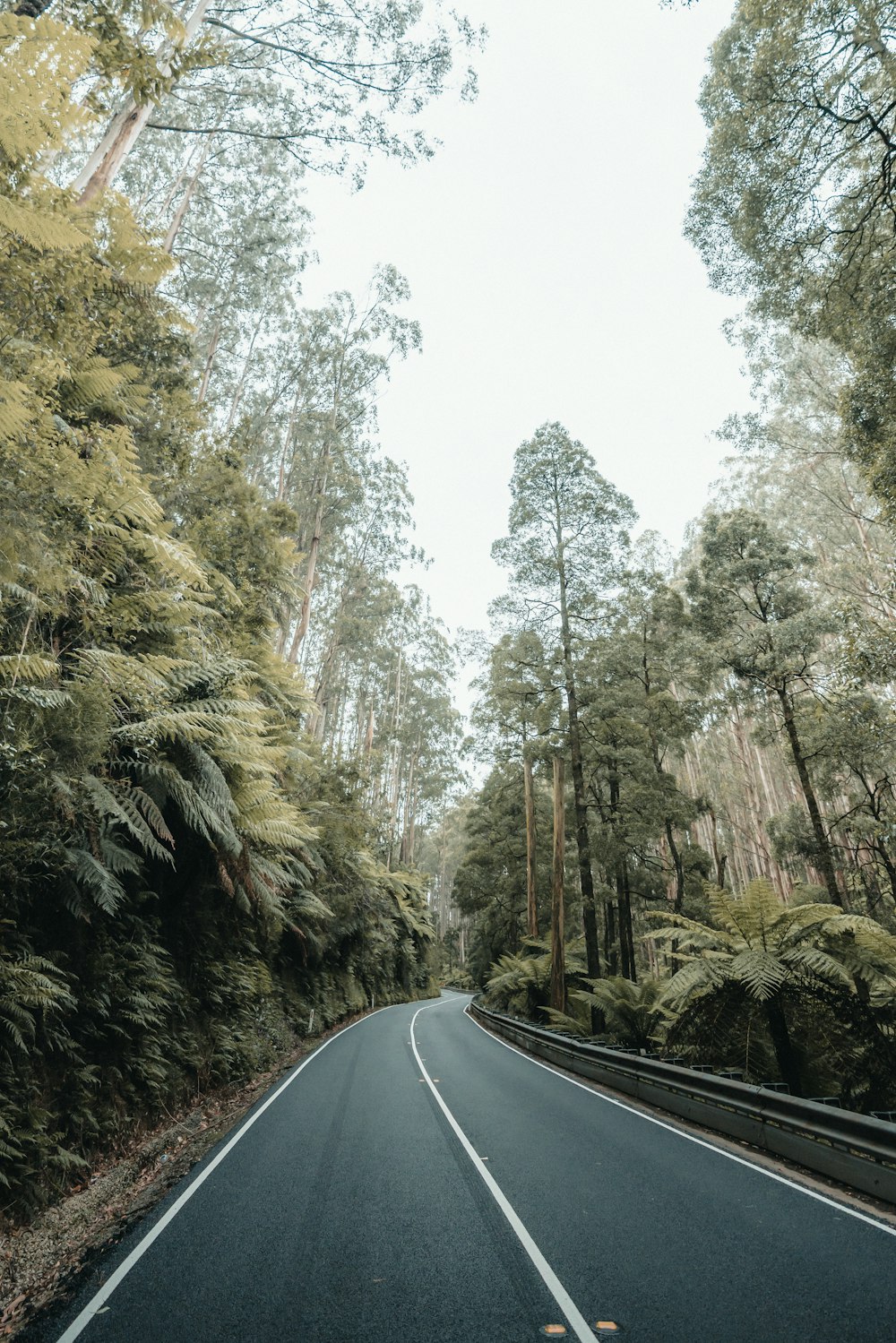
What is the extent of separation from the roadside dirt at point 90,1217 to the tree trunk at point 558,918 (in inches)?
380

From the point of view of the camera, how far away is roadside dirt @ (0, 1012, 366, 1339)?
3824 mm

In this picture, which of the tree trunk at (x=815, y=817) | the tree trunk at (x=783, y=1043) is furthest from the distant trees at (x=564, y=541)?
the tree trunk at (x=783, y=1043)

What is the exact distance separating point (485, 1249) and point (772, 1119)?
372cm

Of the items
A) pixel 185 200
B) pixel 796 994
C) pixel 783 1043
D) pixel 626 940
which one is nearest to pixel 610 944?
pixel 626 940

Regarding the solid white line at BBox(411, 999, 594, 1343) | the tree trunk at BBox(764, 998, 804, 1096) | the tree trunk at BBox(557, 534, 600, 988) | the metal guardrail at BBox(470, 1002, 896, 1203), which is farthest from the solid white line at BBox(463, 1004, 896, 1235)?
the tree trunk at BBox(557, 534, 600, 988)

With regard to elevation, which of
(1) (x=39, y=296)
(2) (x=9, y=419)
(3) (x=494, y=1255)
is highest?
(1) (x=39, y=296)

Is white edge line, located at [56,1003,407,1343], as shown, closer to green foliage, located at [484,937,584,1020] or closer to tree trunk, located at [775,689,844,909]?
green foliage, located at [484,937,584,1020]

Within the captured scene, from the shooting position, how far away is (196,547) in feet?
33.5

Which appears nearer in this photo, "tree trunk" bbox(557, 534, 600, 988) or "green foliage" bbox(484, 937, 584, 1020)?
"tree trunk" bbox(557, 534, 600, 988)

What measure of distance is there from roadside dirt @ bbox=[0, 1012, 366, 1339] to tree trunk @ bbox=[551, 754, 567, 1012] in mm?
9654

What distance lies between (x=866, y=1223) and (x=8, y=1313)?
5360 millimetres

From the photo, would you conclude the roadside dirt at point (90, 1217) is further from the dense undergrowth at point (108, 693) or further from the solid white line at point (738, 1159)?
the solid white line at point (738, 1159)

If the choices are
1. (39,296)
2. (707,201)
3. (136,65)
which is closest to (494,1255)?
(39,296)

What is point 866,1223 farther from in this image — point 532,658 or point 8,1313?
point 532,658
